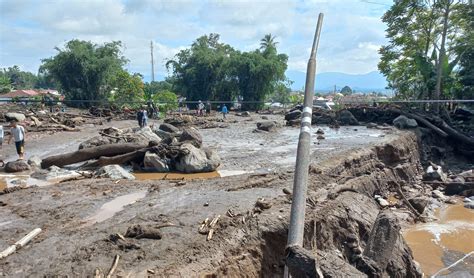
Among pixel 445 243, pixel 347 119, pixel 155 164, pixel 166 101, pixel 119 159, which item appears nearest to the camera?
pixel 445 243

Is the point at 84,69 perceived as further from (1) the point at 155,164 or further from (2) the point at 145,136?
(1) the point at 155,164

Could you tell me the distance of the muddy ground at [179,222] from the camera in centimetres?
477

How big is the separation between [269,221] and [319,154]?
6931 millimetres

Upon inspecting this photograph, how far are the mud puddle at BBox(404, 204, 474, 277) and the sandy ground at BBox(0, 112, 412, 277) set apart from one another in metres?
3.19

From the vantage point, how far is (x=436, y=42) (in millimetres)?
25250

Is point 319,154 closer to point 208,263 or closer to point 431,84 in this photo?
point 208,263

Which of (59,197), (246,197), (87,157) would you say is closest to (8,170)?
(87,157)

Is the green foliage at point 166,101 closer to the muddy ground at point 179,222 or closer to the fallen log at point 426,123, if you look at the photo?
the fallen log at point 426,123

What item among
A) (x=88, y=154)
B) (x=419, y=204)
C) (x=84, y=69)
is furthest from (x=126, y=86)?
(x=419, y=204)

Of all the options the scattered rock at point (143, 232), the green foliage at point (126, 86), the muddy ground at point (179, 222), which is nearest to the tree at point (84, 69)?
the green foliage at point (126, 86)

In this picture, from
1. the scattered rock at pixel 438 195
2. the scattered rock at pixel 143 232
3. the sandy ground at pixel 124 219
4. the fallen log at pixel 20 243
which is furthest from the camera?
the scattered rock at pixel 438 195

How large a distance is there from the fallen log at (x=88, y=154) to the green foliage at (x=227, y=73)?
3089 cm

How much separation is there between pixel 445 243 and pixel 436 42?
19.5 meters

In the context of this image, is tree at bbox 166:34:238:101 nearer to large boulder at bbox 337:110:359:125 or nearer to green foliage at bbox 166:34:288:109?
green foliage at bbox 166:34:288:109
